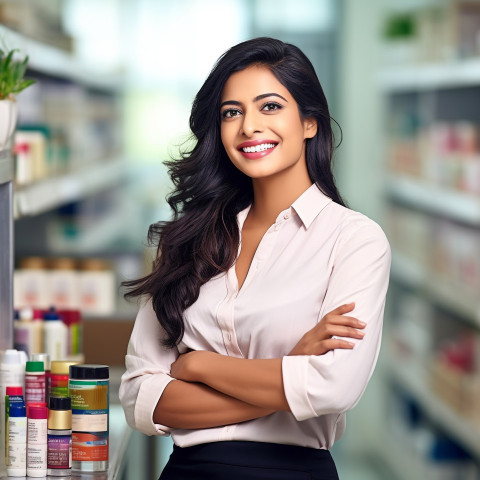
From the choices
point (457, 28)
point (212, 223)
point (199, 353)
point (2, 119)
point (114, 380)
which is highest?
point (457, 28)

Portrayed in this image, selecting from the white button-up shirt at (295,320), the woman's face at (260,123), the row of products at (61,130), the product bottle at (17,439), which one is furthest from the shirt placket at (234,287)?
the row of products at (61,130)

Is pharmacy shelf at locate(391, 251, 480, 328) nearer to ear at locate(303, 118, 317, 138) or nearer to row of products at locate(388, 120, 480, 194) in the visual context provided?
row of products at locate(388, 120, 480, 194)

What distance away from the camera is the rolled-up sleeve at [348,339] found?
181cm

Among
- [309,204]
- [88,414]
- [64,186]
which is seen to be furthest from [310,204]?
[64,186]

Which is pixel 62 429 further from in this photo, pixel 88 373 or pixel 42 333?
pixel 42 333

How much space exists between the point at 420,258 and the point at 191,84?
193 cm

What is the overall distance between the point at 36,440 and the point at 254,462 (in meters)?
0.43

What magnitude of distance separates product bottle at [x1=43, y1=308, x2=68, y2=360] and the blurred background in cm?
41

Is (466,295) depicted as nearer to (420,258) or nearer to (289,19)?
(420,258)

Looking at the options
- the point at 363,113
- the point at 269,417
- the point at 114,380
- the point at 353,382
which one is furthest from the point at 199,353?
the point at 363,113

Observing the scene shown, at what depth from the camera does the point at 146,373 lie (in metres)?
2.05

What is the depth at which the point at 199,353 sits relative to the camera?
6.42ft

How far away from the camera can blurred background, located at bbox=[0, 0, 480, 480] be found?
3.78 metres

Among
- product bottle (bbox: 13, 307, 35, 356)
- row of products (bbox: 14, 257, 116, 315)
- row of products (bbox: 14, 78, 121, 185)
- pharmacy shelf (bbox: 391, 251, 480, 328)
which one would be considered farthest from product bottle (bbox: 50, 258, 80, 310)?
pharmacy shelf (bbox: 391, 251, 480, 328)
